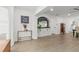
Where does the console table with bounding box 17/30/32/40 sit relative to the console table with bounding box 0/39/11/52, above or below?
below

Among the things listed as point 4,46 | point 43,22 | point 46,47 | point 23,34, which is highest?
point 43,22

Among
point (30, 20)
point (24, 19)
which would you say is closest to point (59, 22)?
point (30, 20)

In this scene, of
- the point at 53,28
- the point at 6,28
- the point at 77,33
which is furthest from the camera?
the point at 53,28

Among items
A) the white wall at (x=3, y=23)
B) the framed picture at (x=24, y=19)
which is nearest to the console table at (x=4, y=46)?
the white wall at (x=3, y=23)

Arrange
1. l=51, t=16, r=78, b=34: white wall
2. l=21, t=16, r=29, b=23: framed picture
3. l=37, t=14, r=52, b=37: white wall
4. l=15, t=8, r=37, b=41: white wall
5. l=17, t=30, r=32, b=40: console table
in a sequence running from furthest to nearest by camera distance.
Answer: l=51, t=16, r=78, b=34: white wall < l=37, t=14, r=52, b=37: white wall < l=21, t=16, r=29, b=23: framed picture < l=17, t=30, r=32, b=40: console table < l=15, t=8, r=37, b=41: white wall

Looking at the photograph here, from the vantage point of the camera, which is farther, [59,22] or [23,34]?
[59,22]

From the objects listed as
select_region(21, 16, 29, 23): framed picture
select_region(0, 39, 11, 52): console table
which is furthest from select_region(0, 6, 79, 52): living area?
select_region(0, 39, 11, 52): console table

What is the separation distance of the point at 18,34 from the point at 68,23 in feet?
25.6

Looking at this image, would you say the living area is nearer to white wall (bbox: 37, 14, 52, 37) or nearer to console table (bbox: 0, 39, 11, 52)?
white wall (bbox: 37, 14, 52, 37)

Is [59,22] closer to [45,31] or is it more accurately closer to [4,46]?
[45,31]

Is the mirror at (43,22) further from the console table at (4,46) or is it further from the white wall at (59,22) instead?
the console table at (4,46)
